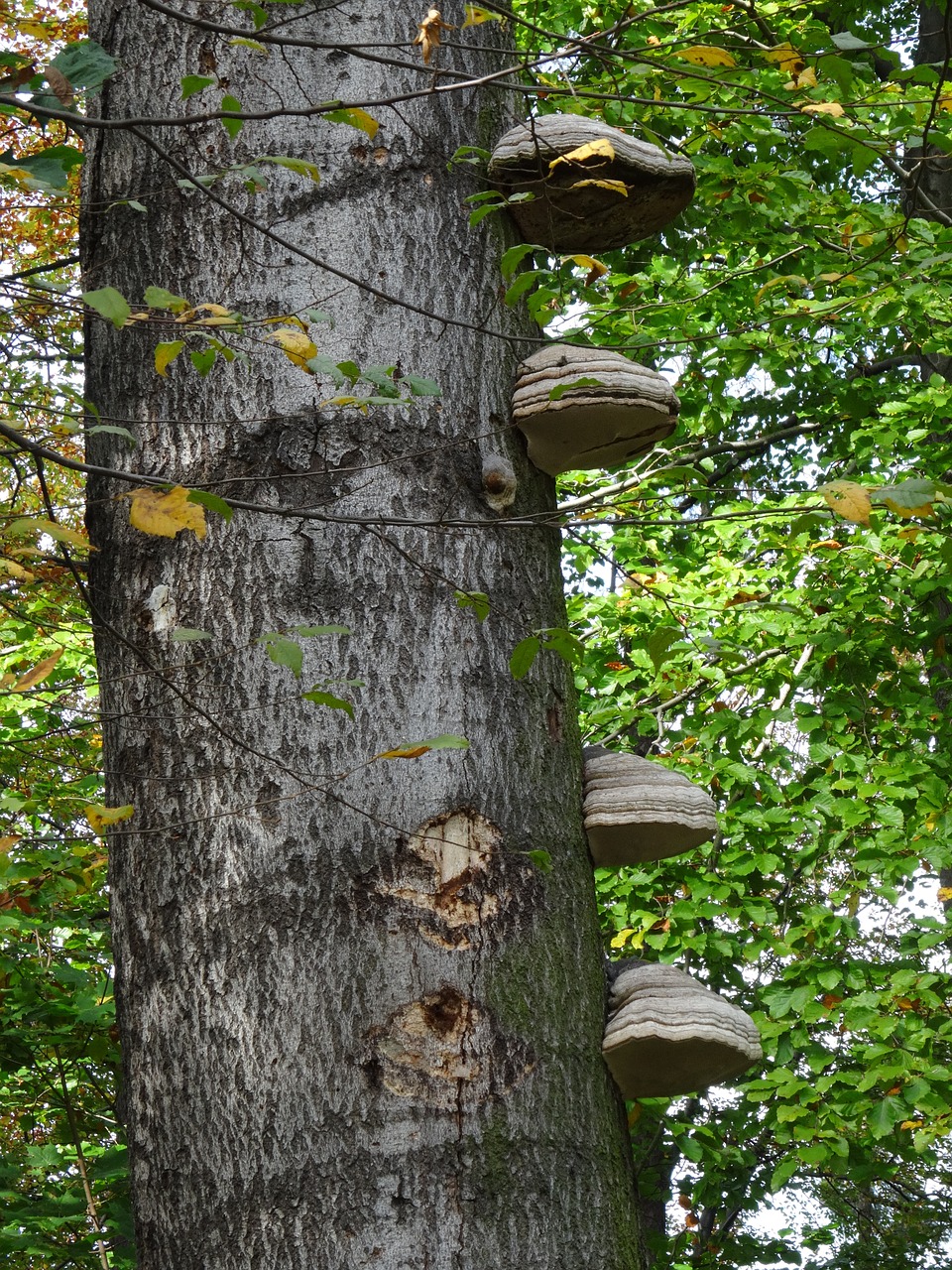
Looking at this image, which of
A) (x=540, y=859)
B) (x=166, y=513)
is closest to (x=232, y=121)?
(x=166, y=513)

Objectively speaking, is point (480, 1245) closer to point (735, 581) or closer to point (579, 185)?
point (579, 185)

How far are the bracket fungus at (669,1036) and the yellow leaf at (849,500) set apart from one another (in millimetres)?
901

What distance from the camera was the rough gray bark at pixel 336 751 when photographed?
169 centimetres

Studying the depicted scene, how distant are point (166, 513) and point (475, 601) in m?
0.57

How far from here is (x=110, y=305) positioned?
1.42 meters

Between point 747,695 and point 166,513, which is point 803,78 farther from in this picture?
point 747,695

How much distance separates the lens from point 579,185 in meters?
2.52

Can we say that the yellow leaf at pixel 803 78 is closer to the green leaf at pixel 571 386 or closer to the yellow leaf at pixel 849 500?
the green leaf at pixel 571 386

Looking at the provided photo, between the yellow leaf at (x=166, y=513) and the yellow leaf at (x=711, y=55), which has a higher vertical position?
the yellow leaf at (x=711, y=55)

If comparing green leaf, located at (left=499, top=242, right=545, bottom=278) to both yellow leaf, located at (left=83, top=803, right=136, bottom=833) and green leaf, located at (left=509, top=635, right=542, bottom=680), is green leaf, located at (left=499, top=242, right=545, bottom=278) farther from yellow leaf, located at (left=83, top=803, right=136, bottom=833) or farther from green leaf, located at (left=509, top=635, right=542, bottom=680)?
yellow leaf, located at (left=83, top=803, right=136, bottom=833)

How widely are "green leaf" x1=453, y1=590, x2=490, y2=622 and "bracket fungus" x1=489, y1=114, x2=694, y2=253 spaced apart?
84cm

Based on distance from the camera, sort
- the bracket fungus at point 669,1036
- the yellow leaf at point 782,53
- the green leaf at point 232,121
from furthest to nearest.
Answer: the yellow leaf at point 782,53 < the bracket fungus at point 669,1036 < the green leaf at point 232,121

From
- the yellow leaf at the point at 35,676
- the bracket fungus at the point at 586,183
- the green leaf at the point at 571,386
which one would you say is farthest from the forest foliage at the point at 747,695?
the yellow leaf at the point at 35,676

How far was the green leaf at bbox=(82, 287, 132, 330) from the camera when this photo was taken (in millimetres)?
1397
